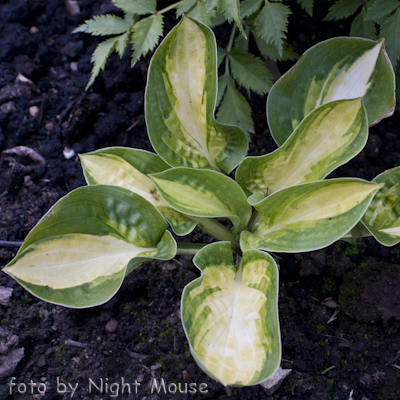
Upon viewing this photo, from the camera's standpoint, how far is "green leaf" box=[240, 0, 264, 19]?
1370 millimetres

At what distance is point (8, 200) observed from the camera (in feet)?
5.22

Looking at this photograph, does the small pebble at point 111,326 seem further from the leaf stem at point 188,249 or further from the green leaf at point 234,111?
the green leaf at point 234,111

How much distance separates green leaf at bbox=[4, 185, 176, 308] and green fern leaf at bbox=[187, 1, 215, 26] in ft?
2.20

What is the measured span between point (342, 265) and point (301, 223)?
48 cm

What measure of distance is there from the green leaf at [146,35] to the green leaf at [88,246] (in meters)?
0.58

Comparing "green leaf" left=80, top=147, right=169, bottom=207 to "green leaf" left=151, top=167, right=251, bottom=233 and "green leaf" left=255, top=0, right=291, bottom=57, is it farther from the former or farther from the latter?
"green leaf" left=255, top=0, right=291, bottom=57

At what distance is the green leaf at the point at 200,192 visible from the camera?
3.60 ft

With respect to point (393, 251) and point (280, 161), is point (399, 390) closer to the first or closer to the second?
point (393, 251)

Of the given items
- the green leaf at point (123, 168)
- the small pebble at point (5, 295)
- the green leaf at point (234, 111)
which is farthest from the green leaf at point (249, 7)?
the small pebble at point (5, 295)

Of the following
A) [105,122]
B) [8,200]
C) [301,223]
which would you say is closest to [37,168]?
[8,200]

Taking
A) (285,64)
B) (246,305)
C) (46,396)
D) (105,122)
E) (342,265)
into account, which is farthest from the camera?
(285,64)

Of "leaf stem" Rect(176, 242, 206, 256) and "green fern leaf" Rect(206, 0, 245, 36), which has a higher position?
"green fern leaf" Rect(206, 0, 245, 36)

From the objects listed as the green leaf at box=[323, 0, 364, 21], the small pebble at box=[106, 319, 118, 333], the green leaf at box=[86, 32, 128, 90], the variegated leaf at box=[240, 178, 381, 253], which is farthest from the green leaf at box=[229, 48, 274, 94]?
the small pebble at box=[106, 319, 118, 333]

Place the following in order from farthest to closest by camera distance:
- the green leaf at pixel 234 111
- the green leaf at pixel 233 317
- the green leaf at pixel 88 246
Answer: the green leaf at pixel 234 111
the green leaf at pixel 88 246
the green leaf at pixel 233 317
